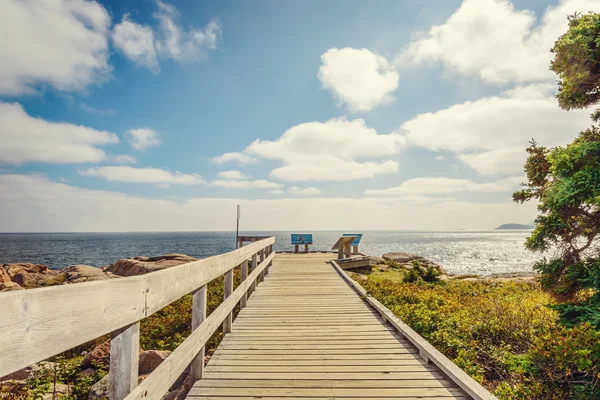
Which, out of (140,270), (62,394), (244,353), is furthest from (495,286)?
(140,270)

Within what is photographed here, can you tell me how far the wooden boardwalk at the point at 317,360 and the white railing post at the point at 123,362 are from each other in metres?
1.48

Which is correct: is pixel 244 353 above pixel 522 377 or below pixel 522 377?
above

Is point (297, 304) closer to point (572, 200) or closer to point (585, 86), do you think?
point (572, 200)

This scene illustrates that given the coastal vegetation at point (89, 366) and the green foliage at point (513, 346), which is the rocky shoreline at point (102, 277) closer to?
the coastal vegetation at point (89, 366)

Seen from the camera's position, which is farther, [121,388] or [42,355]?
[121,388]

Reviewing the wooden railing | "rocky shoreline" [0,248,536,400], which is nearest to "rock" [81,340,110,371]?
"rocky shoreline" [0,248,536,400]

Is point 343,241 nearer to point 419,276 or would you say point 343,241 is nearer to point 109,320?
point 419,276

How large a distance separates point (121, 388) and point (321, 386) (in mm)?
2130

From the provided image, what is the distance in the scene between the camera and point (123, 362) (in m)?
1.86

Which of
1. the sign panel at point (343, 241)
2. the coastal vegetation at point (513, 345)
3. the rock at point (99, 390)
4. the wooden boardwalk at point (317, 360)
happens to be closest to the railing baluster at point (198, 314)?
the wooden boardwalk at point (317, 360)

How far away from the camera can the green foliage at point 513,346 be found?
151 inches

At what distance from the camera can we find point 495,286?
1382 cm

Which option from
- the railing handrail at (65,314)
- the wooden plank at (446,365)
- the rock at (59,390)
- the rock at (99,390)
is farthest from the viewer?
the rock at (59,390)

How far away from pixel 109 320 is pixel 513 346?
6450 mm
